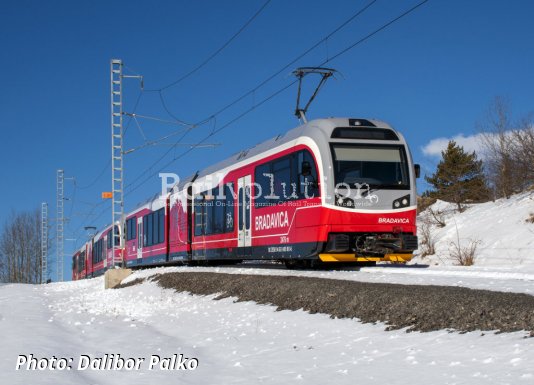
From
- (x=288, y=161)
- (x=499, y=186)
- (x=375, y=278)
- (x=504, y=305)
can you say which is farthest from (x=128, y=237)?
(x=504, y=305)

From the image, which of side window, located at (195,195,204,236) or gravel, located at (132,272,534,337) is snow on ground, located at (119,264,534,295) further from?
side window, located at (195,195,204,236)

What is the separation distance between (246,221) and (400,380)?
13.6m

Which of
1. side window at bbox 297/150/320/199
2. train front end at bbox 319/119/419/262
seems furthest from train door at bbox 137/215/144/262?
train front end at bbox 319/119/419/262

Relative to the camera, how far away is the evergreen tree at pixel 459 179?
37.1 metres

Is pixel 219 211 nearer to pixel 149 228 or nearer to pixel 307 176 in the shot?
pixel 307 176

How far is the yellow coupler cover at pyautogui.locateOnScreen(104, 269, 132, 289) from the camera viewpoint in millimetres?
29141

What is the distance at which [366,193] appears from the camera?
16.4 meters

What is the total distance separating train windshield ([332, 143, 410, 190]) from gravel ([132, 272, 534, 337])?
286 cm

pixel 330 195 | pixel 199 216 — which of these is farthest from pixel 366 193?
pixel 199 216

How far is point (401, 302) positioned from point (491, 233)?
18.6 meters

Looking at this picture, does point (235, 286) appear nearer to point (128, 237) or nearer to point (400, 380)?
point (400, 380)

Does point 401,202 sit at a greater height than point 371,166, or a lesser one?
lesser

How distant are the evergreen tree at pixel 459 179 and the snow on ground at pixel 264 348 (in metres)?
24.6

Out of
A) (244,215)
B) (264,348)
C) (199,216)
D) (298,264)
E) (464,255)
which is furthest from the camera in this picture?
(199,216)
